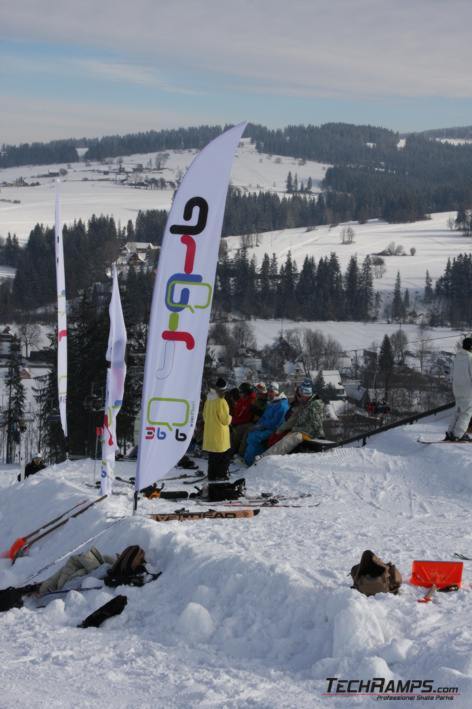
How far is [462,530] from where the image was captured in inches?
332

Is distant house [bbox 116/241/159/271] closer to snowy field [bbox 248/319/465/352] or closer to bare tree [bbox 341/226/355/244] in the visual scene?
snowy field [bbox 248/319/465/352]

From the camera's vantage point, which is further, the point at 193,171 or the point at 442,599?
the point at 193,171

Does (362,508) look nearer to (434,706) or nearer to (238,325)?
(434,706)

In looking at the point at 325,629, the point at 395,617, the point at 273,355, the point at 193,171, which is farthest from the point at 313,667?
the point at 273,355

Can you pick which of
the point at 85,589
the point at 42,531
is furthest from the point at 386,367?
the point at 85,589

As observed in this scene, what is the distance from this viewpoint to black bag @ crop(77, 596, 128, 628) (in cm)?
607

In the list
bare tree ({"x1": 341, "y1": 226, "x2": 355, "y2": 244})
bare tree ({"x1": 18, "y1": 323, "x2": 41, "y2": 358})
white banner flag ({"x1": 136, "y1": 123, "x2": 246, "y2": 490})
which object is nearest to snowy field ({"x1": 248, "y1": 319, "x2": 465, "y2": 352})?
bare tree ({"x1": 18, "y1": 323, "x2": 41, "y2": 358})

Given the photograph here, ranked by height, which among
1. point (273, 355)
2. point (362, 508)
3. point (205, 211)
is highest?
point (205, 211)

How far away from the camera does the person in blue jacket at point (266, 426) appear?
39.2ft

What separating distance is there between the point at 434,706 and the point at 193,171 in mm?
4984

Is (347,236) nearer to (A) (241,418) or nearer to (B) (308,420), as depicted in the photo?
(A) (241,418)

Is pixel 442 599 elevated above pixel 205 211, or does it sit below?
below

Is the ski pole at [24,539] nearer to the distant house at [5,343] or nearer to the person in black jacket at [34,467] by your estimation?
the person in black jacket at [34,467]

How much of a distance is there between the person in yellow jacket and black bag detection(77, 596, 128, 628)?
3847 mm
